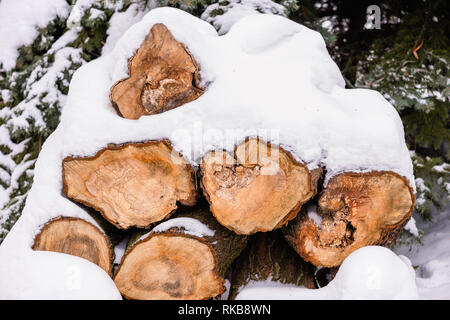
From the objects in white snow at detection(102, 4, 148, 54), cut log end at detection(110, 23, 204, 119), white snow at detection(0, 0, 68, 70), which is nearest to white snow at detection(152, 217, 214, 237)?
cut log end at detection(110, 23, 204, 119)

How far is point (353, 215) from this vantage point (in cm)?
173

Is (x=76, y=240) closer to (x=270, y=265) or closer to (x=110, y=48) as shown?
(x=270, y=265)

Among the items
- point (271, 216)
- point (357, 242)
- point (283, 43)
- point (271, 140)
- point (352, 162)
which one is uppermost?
point (283, 43)

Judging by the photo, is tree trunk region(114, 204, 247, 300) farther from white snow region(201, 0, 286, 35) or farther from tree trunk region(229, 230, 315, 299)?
white snow region(201, 0, 286, 35)

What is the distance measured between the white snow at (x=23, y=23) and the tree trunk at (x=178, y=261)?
1.97 metres

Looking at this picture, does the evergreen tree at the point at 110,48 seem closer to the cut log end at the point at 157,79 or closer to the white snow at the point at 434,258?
the white snow at the point at 434,258

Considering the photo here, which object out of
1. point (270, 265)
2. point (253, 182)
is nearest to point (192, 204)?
point (253, 182)

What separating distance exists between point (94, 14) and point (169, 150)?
167 centimetres

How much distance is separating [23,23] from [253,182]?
230cm

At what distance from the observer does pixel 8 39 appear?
114 inches

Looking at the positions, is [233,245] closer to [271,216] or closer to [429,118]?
[271,216]

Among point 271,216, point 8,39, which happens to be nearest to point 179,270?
point 271,216

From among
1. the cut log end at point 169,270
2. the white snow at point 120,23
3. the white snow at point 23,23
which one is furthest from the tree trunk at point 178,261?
the white snow at point 23,23
